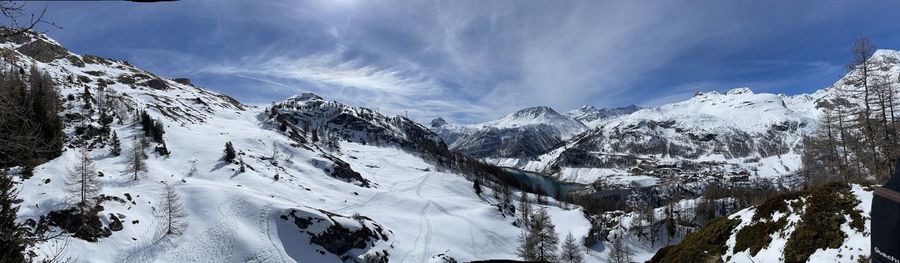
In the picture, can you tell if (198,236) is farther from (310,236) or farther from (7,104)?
(7,104)

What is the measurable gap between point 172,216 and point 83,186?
13.2 metres

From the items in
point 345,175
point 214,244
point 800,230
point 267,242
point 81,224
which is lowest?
point 267,242

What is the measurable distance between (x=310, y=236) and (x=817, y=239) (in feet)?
253

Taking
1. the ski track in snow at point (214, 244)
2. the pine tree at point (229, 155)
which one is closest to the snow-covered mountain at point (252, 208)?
the ski track in snow at point (214, 244)

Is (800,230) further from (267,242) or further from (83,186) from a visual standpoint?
(83,186)

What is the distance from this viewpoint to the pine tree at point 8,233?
41.5 feet

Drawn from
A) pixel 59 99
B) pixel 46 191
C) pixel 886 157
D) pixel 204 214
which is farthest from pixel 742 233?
pixel 59 99

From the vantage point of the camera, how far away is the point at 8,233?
13047 mm

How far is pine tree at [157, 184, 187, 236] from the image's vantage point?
70.8 metres

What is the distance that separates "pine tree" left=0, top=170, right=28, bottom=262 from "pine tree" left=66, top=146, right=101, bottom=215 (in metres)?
65.6

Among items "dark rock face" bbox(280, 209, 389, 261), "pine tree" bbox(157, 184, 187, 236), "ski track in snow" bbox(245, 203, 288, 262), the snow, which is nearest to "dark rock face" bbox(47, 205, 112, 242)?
"pine tree" bbox(157, 184, 187, 236)

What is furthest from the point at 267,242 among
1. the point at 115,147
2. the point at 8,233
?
the point at 115,147

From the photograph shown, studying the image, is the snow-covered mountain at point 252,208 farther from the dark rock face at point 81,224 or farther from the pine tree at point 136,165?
the pine tree at point 136,165

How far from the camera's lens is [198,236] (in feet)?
234
